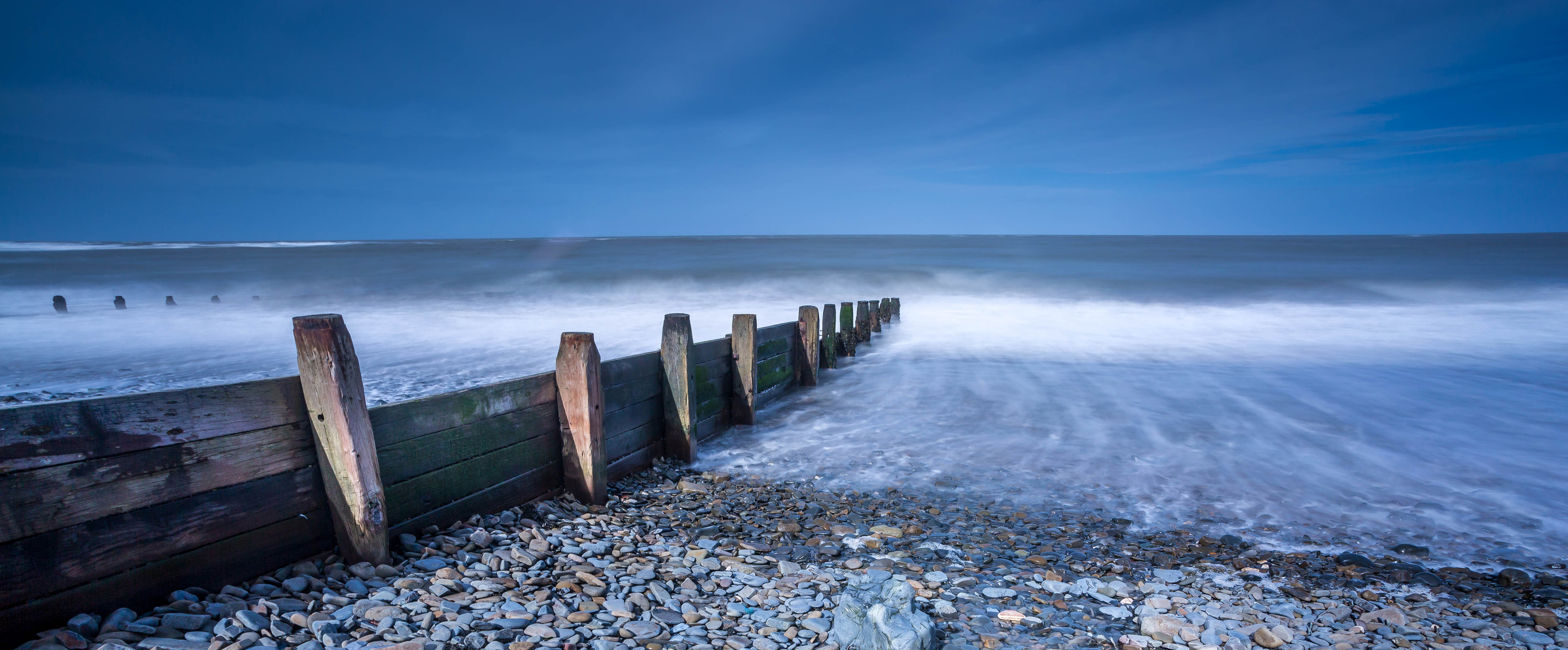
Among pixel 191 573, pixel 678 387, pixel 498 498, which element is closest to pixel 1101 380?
pixel 678 387

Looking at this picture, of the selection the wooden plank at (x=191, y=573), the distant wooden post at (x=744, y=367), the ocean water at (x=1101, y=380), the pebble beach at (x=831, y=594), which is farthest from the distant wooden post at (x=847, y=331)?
the wooden plank at (x=191, y=573)

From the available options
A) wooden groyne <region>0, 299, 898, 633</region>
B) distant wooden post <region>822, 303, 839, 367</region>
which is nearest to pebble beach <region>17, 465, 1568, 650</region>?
wooden groyne <region>0, 299, 898, 633</region>

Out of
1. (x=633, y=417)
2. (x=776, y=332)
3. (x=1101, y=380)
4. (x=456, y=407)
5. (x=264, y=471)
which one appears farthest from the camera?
(x=1101, y=380)

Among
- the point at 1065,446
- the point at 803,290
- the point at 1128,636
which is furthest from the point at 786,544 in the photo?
the point at 803,290

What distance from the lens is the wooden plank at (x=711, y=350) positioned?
6484mm

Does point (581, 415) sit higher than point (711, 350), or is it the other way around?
point (711, 350)

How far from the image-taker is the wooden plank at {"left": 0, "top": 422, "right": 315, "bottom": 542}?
2.57 meters

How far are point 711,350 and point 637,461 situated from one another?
4.93 ft

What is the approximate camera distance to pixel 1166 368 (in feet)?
35.9

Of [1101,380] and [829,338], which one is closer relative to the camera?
[1101,380]

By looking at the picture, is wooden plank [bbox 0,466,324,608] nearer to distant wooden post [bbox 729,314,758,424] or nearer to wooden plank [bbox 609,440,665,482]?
wooden plank [bbox 609,440,665,482]

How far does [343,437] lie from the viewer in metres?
3.34

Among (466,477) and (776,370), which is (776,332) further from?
(466,477)

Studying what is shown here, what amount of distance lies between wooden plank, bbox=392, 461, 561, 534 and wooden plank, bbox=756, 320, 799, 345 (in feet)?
10.1
